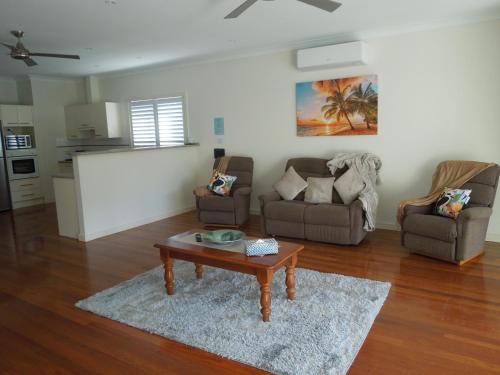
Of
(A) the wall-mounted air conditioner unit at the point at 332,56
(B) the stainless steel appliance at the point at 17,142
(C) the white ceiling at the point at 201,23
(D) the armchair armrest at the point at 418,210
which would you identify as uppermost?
(C) the white ceiling at the point at 201,23

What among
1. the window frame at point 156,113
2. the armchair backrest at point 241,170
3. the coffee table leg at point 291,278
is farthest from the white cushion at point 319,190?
the window frame at point 156,113

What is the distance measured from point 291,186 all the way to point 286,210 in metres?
0.45

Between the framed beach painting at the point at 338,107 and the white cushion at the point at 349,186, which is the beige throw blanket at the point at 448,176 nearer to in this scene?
the white cushion at the point at 349,186

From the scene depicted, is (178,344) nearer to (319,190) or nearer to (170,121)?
(319,190)

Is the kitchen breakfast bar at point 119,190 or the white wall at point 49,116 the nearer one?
the kitchen breakfast bar at point 119,190

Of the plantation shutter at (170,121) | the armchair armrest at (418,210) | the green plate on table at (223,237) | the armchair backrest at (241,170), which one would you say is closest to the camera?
the green plate on table at (223,237)

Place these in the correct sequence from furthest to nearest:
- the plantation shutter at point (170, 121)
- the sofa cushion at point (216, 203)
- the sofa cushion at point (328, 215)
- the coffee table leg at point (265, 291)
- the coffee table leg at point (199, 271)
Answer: the plantation shutter at point (170, 121) < the sofa cushion at point (216, 203) < the sofa cushion at point (328, 215) < the coffee table leg at point (199, 271) < the coffee table leg at point (265, 291)

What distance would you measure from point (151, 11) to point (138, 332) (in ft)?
9.54

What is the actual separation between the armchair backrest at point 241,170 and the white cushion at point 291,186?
829 mm

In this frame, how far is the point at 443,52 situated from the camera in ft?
13.9

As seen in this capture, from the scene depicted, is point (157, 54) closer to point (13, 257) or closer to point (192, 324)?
point (13, 257)

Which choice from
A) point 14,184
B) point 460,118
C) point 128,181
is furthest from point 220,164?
point 14,184

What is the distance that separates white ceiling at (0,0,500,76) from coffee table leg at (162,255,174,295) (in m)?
2.29

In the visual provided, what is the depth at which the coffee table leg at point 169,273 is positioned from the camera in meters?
2.99
